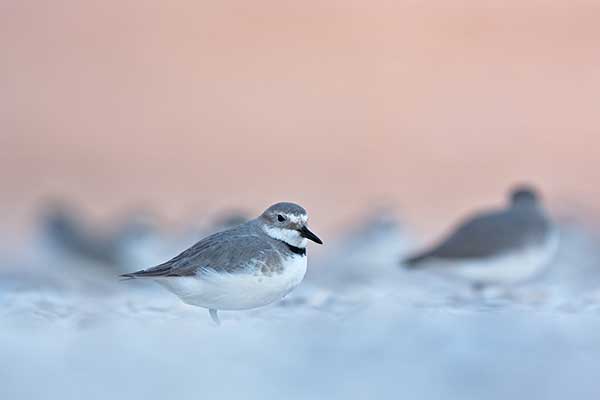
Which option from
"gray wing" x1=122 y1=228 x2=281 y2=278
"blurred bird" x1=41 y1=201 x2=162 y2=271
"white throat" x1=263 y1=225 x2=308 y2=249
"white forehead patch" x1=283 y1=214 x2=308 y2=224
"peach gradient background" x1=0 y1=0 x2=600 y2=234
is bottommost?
"gray wing" x1=122 y1=228 x2=281 y2=278

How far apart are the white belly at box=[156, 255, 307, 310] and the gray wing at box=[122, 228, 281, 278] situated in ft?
0.13

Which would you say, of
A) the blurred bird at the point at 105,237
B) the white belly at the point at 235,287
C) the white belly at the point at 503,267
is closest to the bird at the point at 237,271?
the white belly at the point at 235,287

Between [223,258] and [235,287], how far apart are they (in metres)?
0.19

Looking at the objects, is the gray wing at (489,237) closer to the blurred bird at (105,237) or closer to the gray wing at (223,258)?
the gray wing at (223,258)

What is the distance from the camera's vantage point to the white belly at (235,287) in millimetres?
6055

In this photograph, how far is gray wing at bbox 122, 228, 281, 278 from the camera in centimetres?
611

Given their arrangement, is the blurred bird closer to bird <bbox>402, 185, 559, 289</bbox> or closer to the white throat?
bird <bbox>402, 185, 559, 289</bbox>

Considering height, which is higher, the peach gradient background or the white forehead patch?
the peach gradient background

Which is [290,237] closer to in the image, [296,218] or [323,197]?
[296,218]

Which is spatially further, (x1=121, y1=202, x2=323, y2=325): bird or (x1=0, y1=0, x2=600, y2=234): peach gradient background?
(x1=0, y1=0, x2=600, y2=234): peach gradient background

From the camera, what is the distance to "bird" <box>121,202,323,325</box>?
19.9 ft

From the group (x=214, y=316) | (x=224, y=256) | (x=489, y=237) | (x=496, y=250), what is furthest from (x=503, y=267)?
(x=224, y=256)

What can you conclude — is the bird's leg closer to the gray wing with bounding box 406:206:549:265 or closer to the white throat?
the white throat

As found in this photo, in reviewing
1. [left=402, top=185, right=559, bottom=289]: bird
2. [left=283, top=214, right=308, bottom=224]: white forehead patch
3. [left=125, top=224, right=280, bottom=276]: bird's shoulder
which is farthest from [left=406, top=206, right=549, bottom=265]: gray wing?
[left=125, top=224, right=280, bottom=276]: bird's shoulder
